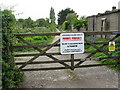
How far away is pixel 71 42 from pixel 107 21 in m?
10.9

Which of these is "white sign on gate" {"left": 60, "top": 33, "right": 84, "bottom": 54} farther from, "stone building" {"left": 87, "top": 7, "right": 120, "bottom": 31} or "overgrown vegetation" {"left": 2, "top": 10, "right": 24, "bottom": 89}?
"stone building" {"left": 87, "top": 7, "right": 120, "bottom": 31}

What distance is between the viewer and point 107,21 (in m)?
14.2

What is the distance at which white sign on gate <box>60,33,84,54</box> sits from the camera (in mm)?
4734

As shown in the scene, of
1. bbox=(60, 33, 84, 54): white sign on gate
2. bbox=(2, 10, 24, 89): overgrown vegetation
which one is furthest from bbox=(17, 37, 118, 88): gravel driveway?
bbox=(60, 33, 84, 54): white sign on gate

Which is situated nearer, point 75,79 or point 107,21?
point 75,79

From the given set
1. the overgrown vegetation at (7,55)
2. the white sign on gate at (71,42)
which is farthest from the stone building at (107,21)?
the overgrown vegetation at (7,55)

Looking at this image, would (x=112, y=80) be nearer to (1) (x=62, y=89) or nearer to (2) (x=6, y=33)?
(1) (x=62, y=89)

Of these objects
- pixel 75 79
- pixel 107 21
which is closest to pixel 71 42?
pixel 75 79

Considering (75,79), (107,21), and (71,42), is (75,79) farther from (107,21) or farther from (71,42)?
(107,21)

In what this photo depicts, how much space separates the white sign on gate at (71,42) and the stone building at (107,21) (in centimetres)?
879

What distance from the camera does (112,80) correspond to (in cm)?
468

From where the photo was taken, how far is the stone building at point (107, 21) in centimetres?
1240

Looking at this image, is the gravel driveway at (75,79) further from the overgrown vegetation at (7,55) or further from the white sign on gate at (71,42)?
the white sign on gate at (71,42)

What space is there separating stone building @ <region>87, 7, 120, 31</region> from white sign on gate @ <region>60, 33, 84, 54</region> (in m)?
8.79
